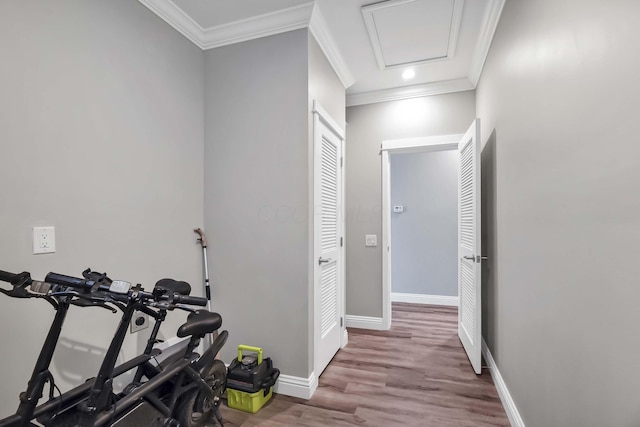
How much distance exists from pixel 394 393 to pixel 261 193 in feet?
6.14

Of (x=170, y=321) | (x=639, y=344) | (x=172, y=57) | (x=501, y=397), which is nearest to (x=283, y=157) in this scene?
(x=172, y=57)

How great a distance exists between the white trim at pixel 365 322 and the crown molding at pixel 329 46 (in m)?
2.78

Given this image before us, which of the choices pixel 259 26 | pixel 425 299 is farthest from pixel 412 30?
pixel 425 299

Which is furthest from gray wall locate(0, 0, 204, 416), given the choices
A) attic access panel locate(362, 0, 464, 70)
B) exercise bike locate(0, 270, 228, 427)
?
attic access panel locate(362, 0, 464, 70)

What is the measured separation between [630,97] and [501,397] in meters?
2.19

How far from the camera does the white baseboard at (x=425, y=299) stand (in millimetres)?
4812

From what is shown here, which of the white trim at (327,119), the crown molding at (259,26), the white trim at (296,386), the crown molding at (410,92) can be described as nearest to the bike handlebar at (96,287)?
the white trim at (296,386)

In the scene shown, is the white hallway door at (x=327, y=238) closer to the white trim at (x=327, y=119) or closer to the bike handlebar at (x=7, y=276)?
the white trim at (x=327, y=119)

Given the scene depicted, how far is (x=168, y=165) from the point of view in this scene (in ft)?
7.26

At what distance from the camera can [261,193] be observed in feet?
7.89

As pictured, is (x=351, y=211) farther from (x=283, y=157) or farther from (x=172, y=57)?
(x=172, y=57)

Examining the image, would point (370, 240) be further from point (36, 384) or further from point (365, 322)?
point (36, 384)

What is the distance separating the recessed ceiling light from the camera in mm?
3262

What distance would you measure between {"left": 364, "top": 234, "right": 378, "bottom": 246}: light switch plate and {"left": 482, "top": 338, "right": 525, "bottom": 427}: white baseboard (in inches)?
60.8
